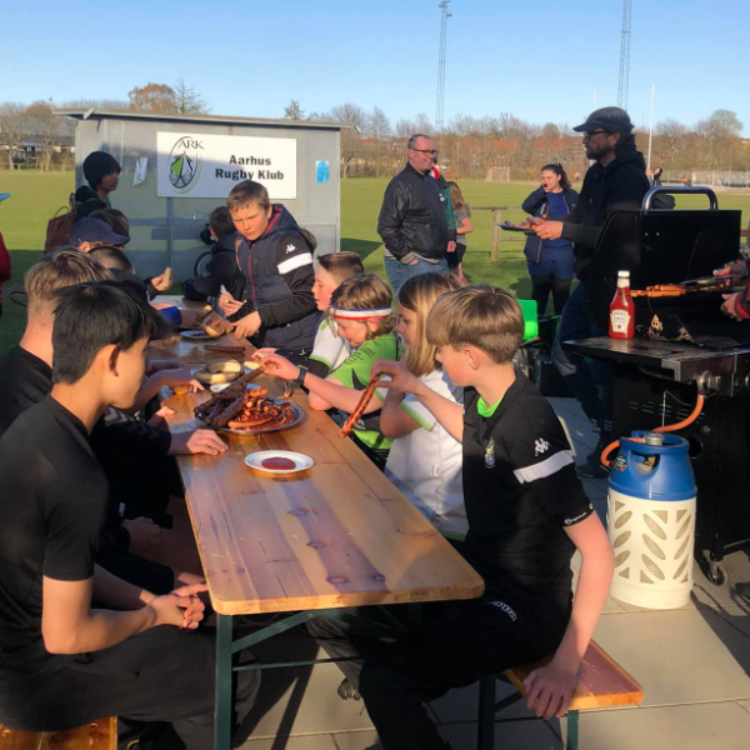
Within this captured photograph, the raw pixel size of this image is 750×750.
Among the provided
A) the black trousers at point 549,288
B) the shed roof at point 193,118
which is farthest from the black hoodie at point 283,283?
the shed roof at point 193,118

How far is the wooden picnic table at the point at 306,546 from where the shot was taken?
80.3 inches

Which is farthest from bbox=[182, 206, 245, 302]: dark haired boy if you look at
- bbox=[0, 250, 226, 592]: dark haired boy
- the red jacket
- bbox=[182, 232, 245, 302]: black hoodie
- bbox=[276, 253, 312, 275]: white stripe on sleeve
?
bbox=[0, 250, 226, 592]: dark haired boy

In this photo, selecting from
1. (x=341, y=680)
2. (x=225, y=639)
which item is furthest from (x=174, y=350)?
(x=225, y=639)

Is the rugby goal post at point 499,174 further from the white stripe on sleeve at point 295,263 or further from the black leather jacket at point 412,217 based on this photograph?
the white stripe on sleeve at point 295,263

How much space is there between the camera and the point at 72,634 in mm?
1961

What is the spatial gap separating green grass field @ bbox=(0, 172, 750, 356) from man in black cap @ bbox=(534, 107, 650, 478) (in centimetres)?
545

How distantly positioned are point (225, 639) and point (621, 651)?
2.07 m

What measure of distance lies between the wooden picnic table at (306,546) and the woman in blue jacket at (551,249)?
7540 mm

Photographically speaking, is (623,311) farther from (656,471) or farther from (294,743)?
(294,743)

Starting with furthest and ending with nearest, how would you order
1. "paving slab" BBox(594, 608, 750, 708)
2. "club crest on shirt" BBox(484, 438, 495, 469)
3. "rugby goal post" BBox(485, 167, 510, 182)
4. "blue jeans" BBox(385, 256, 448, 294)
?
1. "rugby goal post" BBox(485, 167, 510, 182)
2. "blue jeans" BBox(385, 256, 448, 294)
3. "paving slab" BBox(594, 608, 750, 708)
4. "club crest on shirt" BBox(484, 438, 495, 469)

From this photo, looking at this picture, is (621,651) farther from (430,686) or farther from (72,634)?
(72,634)

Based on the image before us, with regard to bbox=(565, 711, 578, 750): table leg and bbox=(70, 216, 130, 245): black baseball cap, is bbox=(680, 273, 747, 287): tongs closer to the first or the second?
bbox=(565, 711, 578, 750): table leg

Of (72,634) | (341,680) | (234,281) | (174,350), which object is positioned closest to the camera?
(72,634)

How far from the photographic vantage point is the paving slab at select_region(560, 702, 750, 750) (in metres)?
2.96
